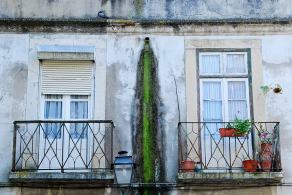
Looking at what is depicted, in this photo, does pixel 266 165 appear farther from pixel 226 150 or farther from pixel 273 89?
pixel 273 89

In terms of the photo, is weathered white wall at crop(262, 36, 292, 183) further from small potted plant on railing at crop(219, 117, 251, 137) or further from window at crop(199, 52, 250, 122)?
small potted plant on railing at crop(219, 117, 251, 137)

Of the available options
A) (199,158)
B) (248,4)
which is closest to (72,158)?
(199,158)

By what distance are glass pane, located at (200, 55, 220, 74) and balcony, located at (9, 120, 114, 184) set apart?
2312 millimetres

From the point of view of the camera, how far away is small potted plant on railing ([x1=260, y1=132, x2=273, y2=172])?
13508 millimetres

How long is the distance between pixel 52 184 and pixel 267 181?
166 inches

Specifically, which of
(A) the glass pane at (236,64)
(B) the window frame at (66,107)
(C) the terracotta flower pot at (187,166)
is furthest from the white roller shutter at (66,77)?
(A) the glass pane at (236,64)

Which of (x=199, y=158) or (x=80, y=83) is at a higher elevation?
(x=80, y=83)

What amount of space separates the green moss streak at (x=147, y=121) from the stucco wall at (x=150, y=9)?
85 centimetres

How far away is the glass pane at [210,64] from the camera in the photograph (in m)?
14.4

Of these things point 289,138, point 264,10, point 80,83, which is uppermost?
point 264,10

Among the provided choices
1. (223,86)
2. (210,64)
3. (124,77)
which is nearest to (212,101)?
(223,86)

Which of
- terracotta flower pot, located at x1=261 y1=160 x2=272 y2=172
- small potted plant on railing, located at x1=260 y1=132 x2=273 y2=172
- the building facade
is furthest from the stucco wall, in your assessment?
terracotta flower pot, located at x1=261 y1=160 x2=272 y2=172

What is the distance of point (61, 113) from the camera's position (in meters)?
14.2

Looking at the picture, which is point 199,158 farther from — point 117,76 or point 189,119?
point 117,76
